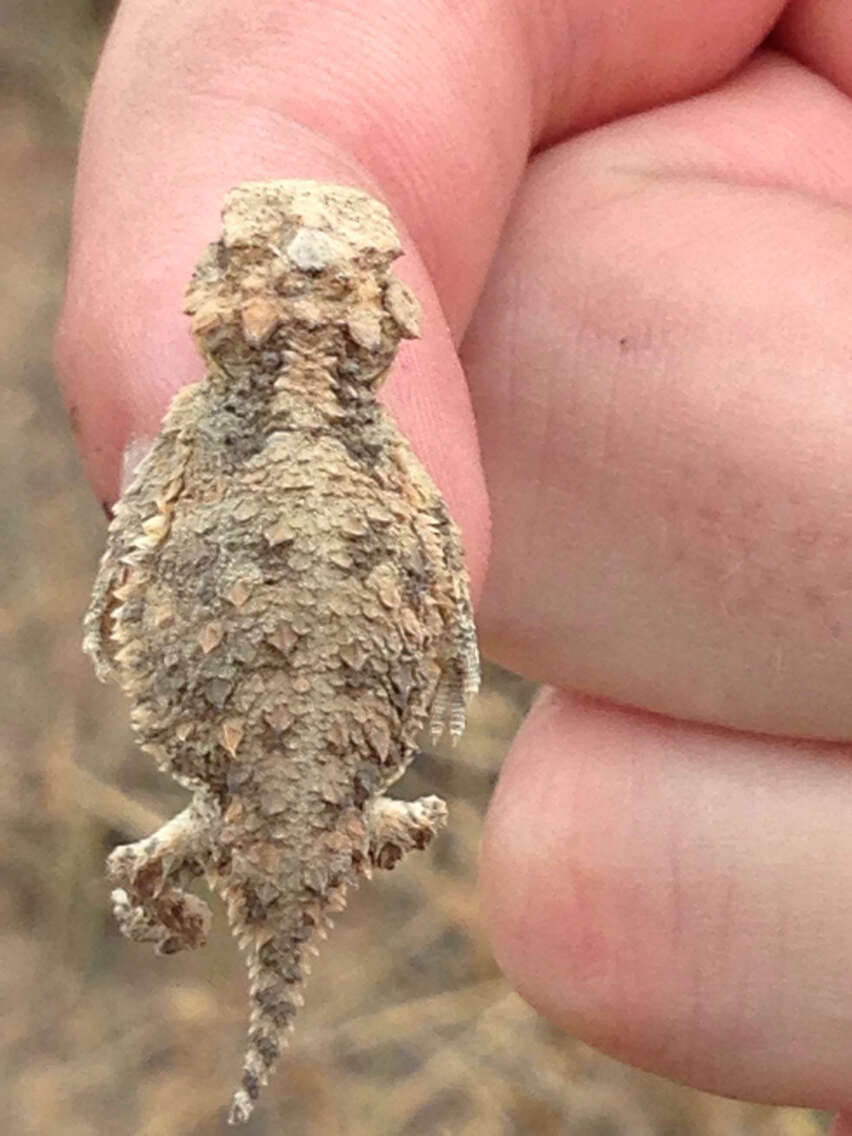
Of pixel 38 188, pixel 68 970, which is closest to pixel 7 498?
pixel 38 188

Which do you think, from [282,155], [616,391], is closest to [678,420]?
[616,391]

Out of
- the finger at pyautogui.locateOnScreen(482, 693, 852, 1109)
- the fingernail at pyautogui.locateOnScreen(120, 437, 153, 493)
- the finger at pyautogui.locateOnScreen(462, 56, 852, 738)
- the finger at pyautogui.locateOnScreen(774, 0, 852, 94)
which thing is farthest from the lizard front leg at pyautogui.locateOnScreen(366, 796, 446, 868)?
the finger at pyautogui.locateOnScreen(774, 0, 852, 94)

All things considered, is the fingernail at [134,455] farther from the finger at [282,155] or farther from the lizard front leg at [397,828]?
the lizard front leg at [397,828]

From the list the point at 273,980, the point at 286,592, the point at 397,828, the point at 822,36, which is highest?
the point at 822,36

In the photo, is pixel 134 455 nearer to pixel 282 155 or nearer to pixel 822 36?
Answer: pixel 282 155

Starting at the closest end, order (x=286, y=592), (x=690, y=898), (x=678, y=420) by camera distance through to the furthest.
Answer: (x=286, y=592) → (x=678, y=420) → (x=690, y=898)

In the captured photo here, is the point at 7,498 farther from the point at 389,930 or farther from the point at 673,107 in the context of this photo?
the point at 673,107

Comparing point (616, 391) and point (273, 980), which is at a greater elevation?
point (616, 391)
